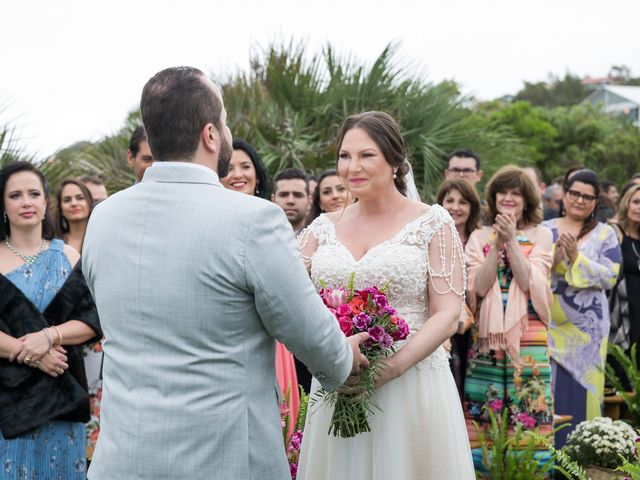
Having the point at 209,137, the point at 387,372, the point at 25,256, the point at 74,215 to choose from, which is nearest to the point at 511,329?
the point at 387,372

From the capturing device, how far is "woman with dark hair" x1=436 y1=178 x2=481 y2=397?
617 cm

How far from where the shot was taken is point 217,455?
2484mm

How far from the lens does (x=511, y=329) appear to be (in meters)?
5.84

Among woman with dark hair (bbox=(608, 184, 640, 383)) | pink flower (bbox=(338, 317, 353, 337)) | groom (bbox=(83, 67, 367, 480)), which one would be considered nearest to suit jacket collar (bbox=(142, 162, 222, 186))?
groom (bbox=(83, 67, 367, 480))

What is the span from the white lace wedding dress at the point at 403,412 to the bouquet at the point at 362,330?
198mm

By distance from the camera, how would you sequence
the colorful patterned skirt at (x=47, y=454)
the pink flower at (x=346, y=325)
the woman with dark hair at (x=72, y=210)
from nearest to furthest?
the pink flower at (x=346, y=325), the colorful patterned skirt at (x=47, y=454), the woman with dark hair at (x=72, y=210)

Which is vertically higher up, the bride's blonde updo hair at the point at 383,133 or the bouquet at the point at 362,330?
the bride's blonde updo hair at the point at 383,133

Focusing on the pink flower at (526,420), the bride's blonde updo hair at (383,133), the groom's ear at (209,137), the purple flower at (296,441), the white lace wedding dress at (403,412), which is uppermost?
the bride's blonde updo hair at (383,133)

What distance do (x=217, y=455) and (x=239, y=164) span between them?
297cm

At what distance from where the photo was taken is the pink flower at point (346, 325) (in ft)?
10.8

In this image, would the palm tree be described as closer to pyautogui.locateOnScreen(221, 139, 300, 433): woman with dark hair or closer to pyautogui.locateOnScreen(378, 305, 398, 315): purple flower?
pyautogui.locateOnScreen(221, 139, 300, 433): woman with dark hair

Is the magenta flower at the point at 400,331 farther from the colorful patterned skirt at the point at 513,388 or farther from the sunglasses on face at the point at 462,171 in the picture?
the sunglasses on face at the point at 462,171

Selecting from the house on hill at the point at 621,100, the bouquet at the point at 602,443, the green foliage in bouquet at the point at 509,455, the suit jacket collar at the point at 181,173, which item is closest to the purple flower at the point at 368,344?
the suit jacket collar at the point at 181,173

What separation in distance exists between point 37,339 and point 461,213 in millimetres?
3378
